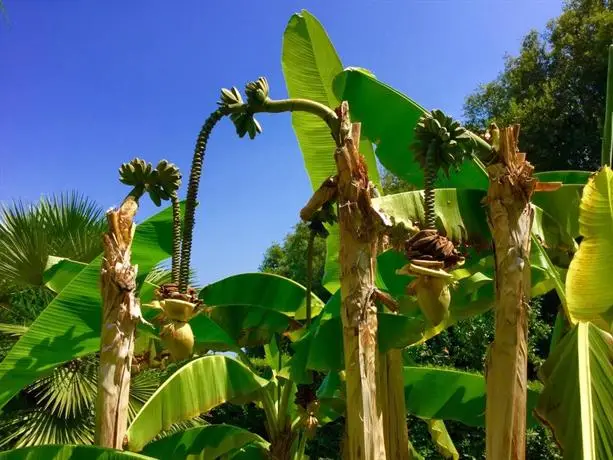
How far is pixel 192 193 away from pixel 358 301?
0.59 meters

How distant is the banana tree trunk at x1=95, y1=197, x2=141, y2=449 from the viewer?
1.87 meters

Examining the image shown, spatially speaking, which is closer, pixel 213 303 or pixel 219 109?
pixel 219 109

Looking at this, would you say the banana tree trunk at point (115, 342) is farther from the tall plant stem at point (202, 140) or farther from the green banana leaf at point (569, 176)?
the green banana leaf at point (569, 176)

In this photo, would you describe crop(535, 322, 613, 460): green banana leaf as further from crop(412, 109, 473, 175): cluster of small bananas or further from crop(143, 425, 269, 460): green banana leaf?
crop(143, 425, 269, 460): green banana leaf

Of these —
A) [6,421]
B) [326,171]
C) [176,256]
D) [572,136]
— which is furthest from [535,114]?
[176,256]

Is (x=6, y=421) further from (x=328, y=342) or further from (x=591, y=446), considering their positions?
(x=591, y=446)

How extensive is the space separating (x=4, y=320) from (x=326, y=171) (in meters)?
4.05

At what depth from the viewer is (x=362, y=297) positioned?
1.65 m

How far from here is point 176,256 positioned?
67.6 inches

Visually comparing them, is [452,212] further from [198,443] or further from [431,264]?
[198,443]

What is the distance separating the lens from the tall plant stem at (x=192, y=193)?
1644mm

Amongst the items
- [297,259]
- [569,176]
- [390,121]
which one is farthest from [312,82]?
[297,259]

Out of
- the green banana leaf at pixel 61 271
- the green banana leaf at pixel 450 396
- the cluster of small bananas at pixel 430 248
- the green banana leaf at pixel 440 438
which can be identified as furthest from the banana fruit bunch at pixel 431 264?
the green banana leaf at pixel 440 438

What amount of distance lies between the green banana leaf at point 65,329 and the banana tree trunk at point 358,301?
135 cm
